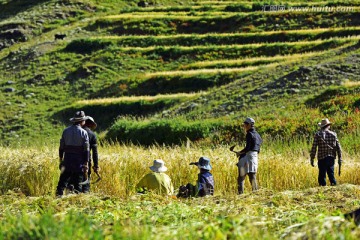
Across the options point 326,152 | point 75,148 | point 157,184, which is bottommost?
point 326,152

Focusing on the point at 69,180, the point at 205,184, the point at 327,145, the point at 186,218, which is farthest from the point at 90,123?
the point at 186,218

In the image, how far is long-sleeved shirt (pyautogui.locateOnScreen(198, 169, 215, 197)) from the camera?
12223 millimetres

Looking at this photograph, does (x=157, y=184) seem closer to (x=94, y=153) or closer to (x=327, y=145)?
(x=94, y=153)

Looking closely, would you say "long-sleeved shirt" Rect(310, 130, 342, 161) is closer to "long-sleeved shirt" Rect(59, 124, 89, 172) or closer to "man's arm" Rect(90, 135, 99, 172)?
"man's arm" Rect(90, 135, 99, 172)

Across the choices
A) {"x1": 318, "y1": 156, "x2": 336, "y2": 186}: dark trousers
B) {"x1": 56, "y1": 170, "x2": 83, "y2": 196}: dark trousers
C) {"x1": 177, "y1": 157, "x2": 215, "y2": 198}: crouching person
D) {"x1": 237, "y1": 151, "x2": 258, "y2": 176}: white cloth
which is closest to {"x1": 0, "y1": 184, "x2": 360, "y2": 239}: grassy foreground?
→ {"x1": 177, "y1": 157, "x2": 215, "y2": 198}: crouching person

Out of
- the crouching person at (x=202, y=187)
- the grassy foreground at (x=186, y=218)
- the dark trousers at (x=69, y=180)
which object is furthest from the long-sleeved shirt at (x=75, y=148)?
the grassy foreground at (x=186, y=218)

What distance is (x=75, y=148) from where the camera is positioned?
A: 12.8 meters

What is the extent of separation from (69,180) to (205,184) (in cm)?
266

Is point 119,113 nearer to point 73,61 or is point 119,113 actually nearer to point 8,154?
point 73,61

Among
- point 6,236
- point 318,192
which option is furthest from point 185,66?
point 6,236

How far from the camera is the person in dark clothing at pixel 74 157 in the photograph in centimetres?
1278

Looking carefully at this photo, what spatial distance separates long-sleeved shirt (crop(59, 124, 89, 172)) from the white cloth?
3.33 meters

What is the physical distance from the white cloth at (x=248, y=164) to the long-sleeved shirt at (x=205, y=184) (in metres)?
1.45

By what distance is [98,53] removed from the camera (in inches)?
2277
